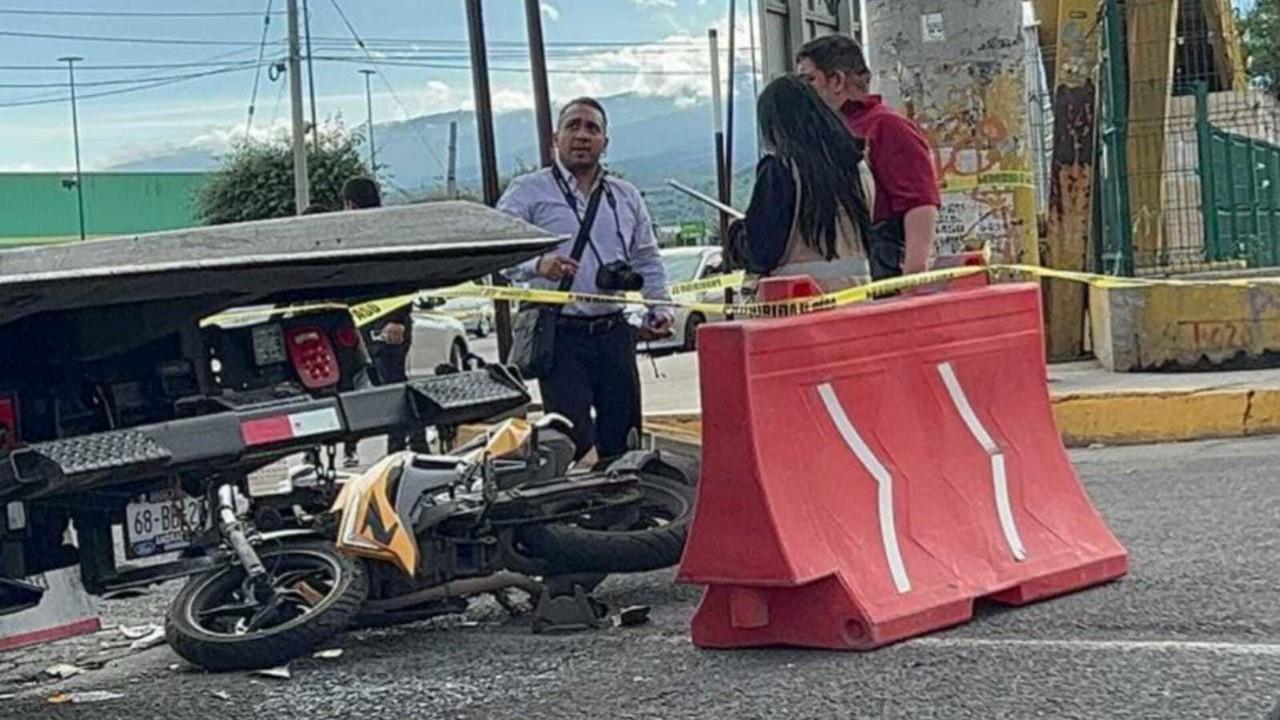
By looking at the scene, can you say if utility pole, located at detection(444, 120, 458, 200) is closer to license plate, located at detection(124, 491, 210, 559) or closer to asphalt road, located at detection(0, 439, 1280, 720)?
asphalt road, located at detection(0, 439, 1280, 720)

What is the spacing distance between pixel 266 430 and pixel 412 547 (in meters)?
0.75

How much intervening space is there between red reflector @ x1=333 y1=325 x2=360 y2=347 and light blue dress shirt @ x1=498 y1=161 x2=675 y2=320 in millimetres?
1497

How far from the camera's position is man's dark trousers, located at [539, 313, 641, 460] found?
24.5 feet

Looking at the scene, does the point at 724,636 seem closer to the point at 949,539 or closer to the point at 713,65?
the point at 949,539

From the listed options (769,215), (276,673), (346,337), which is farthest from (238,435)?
(769,215)

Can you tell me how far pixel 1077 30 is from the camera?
1380cm

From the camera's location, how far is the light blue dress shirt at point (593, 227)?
24.6 feet

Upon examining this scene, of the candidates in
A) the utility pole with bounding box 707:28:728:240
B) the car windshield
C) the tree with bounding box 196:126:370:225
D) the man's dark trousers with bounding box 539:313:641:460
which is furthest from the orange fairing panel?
the tree with bounding box 196:126:370:225

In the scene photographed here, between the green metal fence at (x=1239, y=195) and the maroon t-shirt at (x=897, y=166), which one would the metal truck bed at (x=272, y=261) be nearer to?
the maroon t-shirt at (x=897, y=166)

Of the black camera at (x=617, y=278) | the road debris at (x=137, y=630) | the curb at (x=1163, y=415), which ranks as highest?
the black camera at (x=617, y=278)

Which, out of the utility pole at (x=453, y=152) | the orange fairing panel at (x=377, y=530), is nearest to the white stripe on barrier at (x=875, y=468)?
the orange fairing panel at (x=377, y=530)

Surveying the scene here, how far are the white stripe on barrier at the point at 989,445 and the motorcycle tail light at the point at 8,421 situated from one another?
111 inches

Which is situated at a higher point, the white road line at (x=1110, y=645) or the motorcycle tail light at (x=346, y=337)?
the motorcycle tail light at (x=346, y=337)

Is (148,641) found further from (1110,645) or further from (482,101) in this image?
(482,101)
